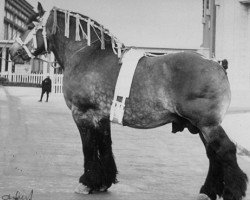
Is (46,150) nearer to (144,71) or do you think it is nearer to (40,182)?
(40,182)

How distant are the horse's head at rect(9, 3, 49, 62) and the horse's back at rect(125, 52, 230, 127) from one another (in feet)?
4.80

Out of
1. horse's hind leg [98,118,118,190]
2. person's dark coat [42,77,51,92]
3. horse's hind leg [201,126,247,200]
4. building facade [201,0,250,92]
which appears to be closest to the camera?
horse's hind leg [201,126,247,200]

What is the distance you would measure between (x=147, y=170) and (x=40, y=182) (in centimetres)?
209

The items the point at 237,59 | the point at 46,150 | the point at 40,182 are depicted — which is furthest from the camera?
the point at 237,59

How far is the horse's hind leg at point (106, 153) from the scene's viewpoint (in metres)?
6.51

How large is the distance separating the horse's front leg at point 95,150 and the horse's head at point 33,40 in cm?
106

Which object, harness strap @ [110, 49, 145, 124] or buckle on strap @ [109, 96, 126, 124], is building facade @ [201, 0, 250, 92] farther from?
buckle on strap @ [109, 96, 126, 124]

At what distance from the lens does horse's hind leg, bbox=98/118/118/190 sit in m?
6.51

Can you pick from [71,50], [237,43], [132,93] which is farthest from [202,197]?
[237,43]

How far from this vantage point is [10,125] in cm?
1576

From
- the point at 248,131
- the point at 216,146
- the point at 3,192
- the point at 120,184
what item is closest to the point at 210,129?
the point at 216,146

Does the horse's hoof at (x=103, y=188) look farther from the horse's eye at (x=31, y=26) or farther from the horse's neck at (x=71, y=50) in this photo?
the horse's eye at (x=31, y=26)
